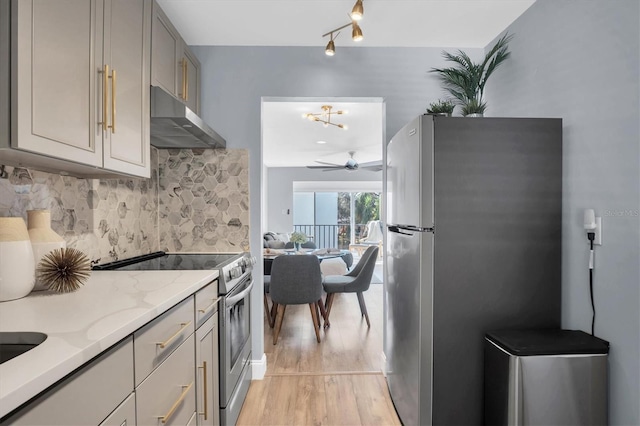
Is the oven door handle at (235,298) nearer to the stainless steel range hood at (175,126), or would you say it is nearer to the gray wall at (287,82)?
the gray wall at (287,82)

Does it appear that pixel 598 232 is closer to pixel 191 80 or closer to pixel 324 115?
pixel 191 80

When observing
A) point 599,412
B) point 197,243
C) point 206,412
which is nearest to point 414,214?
point 599,412

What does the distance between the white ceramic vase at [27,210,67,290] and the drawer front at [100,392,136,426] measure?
0.63 meters

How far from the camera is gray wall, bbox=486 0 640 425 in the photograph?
55.6 inches

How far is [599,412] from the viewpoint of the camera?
4.83ft

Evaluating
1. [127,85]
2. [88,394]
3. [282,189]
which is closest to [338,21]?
[127,85]

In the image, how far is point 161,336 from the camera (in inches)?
43.5

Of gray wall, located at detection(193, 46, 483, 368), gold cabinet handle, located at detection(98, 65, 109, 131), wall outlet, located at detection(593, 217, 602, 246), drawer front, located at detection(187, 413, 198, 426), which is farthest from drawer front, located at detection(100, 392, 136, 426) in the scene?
wall outlet, located at detection(593, 217, 602, 246)

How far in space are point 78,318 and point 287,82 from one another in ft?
6.99

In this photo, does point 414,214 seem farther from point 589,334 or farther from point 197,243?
point 197,243

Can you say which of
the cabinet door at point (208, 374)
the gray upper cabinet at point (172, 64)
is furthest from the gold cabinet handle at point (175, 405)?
the gray upper cabinet at point (172, 64)

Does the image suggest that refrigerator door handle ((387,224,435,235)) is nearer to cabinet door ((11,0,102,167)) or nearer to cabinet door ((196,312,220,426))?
cabinet door ((196,312,220,426))

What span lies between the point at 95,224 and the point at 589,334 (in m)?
2.54

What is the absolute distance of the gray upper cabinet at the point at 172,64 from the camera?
1.82 meters
